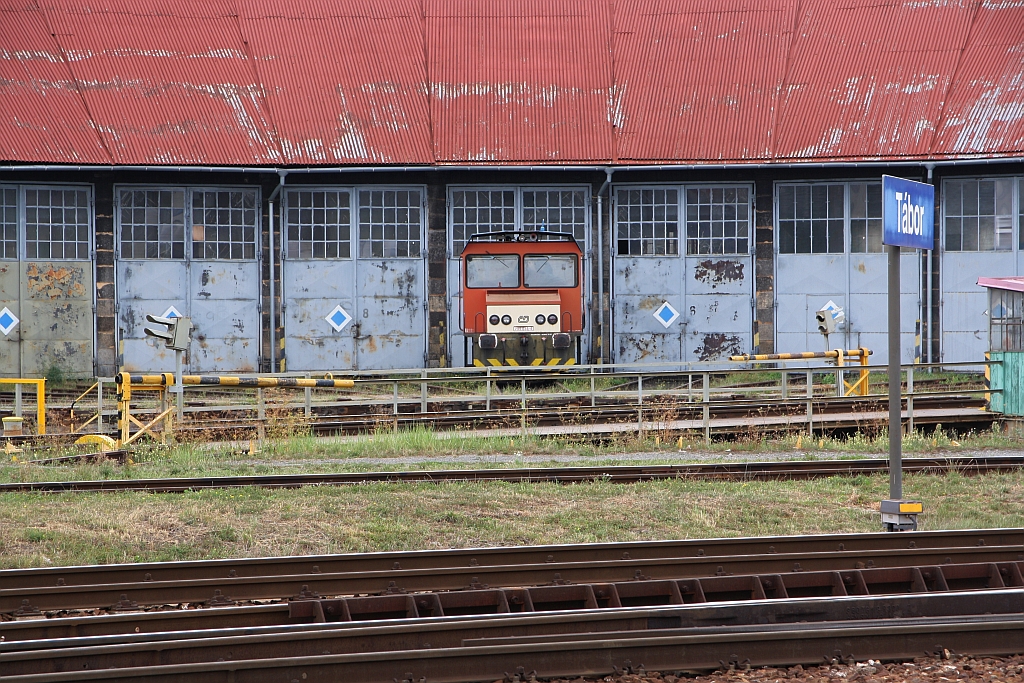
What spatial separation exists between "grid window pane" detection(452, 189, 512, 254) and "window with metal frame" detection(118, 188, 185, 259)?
649 centimetres

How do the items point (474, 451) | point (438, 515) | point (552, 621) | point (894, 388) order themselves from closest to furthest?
point (552, 621), point (894, 388), point (438, 515), point (474, 451)

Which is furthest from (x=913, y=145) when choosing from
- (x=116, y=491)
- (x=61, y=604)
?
(x=61, y=604)

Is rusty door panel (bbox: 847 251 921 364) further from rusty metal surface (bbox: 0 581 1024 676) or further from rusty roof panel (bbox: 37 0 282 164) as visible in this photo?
rusty metal surface (bbox: 0 581 1024 676)

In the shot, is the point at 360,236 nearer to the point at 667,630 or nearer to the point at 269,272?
the point at 269,272

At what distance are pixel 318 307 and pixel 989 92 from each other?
16677mm

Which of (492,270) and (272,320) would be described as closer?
(492,270)

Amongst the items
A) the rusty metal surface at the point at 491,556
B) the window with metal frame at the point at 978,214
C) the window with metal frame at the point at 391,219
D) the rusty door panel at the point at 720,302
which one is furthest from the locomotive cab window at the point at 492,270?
the rusty metal surface at the point at 491,556

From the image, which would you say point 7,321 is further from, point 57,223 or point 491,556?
point 491,556

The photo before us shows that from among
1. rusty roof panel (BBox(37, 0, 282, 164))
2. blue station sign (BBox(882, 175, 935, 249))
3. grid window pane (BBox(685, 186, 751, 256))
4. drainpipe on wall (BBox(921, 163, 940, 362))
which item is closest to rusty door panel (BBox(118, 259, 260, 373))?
rusty roof panel (BBox(37, 0, 282, 164))

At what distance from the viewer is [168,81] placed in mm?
25094

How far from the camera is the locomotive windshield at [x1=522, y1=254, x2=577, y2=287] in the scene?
21906 millimetres

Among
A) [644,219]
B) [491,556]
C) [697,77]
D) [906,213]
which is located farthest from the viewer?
[697,77]

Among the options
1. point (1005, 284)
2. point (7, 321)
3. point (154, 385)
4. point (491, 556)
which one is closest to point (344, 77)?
point (7, 321)

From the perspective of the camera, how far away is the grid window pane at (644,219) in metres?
24.4
